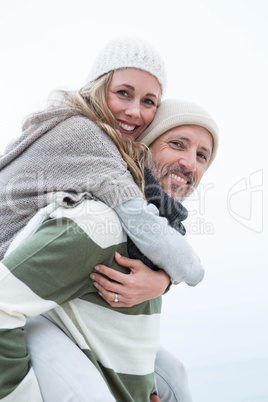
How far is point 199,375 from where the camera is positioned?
7.95ft

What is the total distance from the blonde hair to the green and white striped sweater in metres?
0.23

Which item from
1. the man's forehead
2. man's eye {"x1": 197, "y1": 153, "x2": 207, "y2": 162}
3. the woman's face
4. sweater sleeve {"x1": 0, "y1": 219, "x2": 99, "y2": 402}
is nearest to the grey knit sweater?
sweater sleeve {"x1": 0, "y1": 219, "x2": 99, "y2": 402}

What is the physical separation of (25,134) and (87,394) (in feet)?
2.50

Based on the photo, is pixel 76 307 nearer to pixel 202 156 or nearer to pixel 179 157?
pixel 179 157

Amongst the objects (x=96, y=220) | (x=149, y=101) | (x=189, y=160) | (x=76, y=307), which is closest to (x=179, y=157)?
(x=189, y=160)

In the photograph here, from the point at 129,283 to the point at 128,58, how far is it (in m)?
0.78

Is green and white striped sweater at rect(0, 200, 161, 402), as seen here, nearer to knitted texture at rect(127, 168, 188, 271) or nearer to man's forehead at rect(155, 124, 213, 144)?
knitted texture at rect(127, 168, 188, 271)

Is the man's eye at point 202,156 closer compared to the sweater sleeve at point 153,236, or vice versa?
the sweater sleeve at point 153,236

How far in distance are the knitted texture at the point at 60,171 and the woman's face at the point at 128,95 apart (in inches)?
8.6

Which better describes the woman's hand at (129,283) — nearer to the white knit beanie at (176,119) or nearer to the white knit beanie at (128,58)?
the white knit beanie at (176,119)

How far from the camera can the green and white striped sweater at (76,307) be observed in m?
0.98

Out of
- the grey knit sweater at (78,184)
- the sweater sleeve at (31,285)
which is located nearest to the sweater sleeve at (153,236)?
the grey knit sweater at (78,184)

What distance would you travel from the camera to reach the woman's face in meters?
1.51

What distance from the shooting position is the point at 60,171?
1.22 meters
